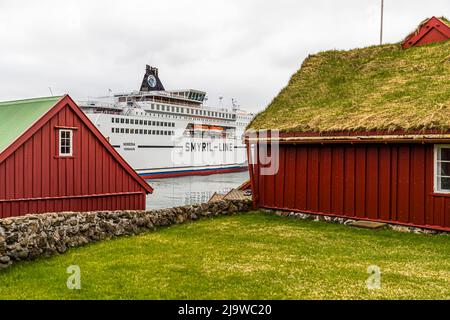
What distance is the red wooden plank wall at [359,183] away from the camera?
497 inches

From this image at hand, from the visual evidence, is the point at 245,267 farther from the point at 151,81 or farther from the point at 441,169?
the point at 151,81

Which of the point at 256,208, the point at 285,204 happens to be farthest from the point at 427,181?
the point at 256,208

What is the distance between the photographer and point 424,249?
10875 millimetres

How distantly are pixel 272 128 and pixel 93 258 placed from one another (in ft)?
26.9

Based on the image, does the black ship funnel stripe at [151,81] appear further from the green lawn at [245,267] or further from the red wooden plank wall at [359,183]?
the green lawn at [245,267]

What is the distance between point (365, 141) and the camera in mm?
13359

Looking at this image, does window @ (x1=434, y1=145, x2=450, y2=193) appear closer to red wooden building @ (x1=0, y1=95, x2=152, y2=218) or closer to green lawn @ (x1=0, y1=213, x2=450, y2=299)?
green lawn @ (x1=0, y1=213, x2=450, y2=299)

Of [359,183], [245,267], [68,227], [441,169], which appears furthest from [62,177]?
[441,169]

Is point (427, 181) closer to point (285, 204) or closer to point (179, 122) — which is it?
point (285, 204)

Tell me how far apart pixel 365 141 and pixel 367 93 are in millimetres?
3500

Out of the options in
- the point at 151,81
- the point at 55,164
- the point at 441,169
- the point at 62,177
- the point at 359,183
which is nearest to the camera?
the point at 441,169

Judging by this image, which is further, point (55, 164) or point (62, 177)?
point (62, 177)

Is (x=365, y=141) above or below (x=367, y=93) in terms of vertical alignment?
below

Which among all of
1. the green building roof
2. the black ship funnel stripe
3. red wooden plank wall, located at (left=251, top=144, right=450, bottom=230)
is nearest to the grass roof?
red wooden plank wall, located at (left=251, top=144, right=450, bottom=230)
